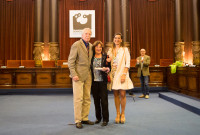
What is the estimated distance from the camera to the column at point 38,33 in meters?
8.70

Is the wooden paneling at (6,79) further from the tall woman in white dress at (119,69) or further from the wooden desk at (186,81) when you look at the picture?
the wooden desk at (186,81)

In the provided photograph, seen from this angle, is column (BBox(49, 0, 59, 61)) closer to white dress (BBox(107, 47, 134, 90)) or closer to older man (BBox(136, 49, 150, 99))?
older man (BBox(136, 49, 150, 99))

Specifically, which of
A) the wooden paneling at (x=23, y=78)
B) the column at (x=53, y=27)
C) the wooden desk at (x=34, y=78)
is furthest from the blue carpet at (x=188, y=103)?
the column at (x=53, y=27)

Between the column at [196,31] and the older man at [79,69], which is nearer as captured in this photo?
the older man at [79,69]

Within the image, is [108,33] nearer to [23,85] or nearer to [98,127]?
[23,85]

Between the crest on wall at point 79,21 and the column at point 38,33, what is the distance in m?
1.56

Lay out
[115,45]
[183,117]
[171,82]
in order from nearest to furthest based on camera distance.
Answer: [115,45]
[183,117]
[171,82]

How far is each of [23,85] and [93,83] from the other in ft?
15.5

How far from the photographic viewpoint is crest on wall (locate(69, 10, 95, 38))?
31.9 feet

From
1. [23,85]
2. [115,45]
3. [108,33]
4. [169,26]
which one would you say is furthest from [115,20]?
[115,45]

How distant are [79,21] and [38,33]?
220cm

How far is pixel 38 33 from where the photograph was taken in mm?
8781

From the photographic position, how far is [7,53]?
9617mm

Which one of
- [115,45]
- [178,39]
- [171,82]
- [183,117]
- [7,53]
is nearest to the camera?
[115,45]
